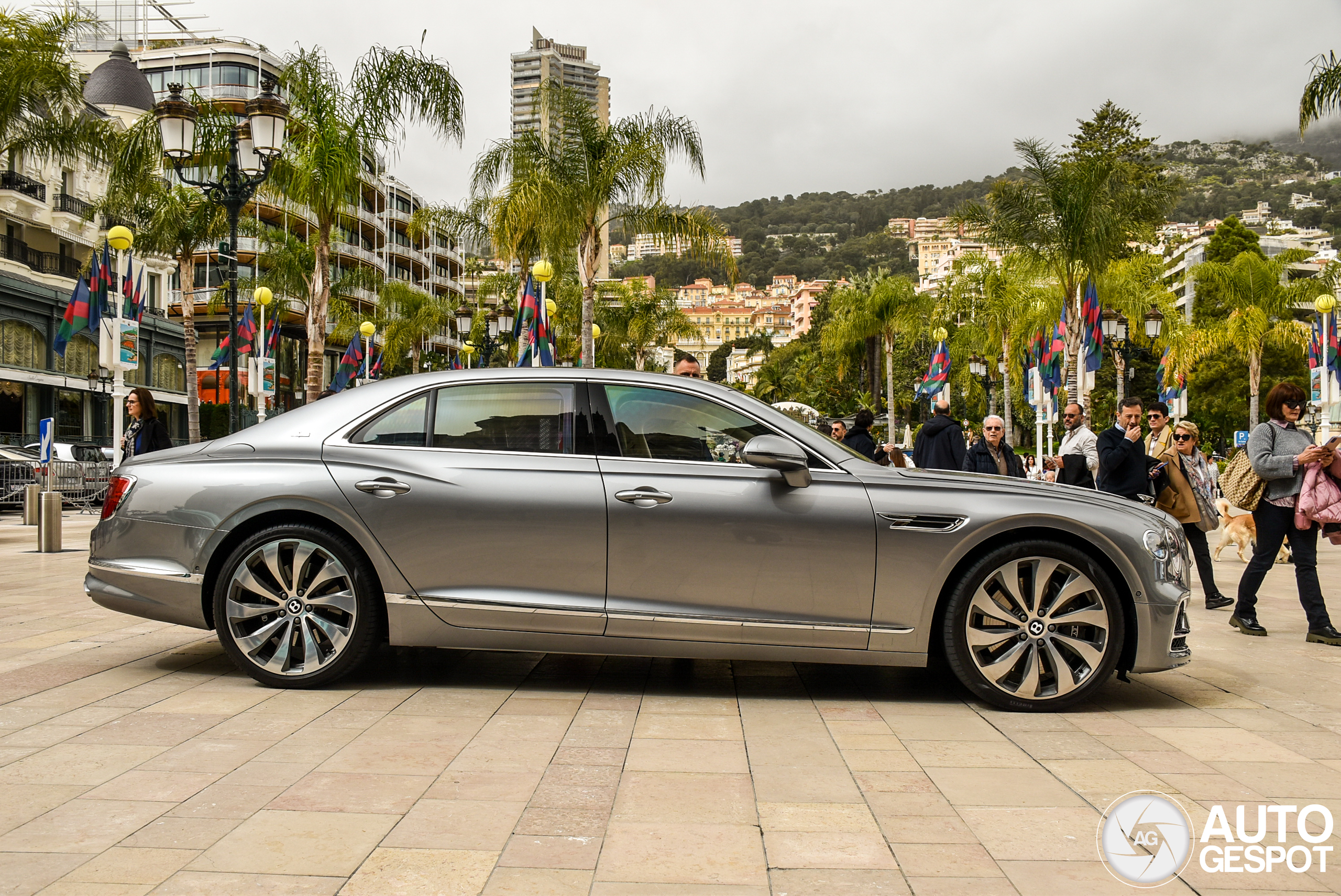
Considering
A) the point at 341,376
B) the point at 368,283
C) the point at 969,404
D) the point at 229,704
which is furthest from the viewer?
the point at 969,404

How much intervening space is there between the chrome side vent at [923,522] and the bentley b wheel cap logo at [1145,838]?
57.6 inches

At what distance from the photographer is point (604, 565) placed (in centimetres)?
495

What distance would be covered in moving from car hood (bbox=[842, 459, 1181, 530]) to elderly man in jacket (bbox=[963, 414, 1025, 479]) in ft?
17.8

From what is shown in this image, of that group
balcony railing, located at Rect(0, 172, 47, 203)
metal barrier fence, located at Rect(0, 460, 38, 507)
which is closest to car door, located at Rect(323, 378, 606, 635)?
metal barrier fence, located at Rect(0, 460, 38, 507)

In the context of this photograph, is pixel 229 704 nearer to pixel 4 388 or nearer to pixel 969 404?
pixel 4 388

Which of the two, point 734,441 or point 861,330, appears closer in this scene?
point 734,441

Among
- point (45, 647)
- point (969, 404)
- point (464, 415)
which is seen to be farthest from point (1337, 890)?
point (969, 404)

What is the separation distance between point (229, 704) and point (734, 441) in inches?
104

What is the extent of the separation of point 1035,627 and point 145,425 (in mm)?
8843

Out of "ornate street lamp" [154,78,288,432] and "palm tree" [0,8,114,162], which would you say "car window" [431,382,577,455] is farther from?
"palm tree" [0,8,114,162]

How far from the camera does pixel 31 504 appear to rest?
1755 centimetres

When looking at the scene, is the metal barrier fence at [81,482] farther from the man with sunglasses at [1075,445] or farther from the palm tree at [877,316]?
the palm tree at [877,316]

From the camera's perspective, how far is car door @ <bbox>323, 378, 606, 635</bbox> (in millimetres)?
4973

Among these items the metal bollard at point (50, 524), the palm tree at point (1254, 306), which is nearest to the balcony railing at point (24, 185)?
the metal bollard at point (50, 524)
